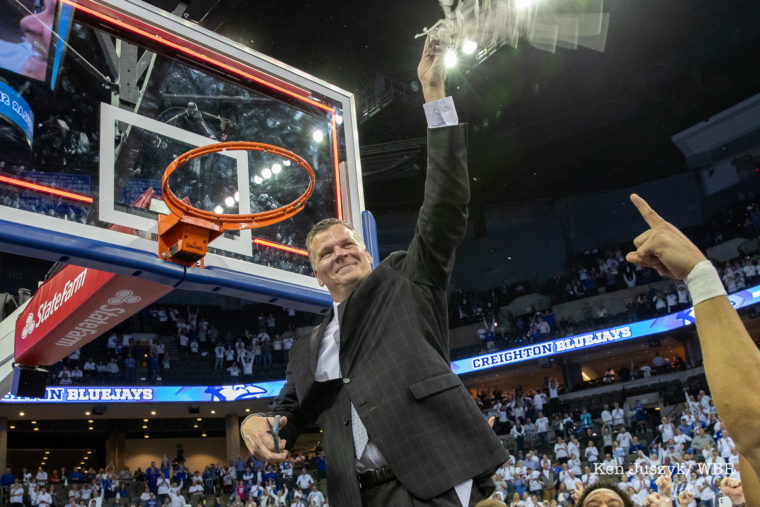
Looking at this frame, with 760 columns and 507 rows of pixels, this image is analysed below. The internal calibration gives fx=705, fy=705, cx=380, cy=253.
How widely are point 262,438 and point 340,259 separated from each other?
60cm

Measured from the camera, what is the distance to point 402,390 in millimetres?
1890

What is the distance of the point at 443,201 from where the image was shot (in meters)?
1.95

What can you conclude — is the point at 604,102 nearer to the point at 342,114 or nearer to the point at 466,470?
the point at 342,114

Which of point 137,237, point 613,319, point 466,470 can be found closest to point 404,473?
point 466,470

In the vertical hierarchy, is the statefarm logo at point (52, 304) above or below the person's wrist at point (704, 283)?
above

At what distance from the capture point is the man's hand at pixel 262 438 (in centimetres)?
203

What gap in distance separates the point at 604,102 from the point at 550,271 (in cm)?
738

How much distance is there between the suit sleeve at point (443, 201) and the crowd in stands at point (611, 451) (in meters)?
8.88

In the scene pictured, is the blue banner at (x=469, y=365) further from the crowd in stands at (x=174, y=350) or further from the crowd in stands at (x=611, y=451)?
the crowd in stands at (x=611, y=451)

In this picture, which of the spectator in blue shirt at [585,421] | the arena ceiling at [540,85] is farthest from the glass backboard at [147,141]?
the spectator in blue shirt at [585,421]

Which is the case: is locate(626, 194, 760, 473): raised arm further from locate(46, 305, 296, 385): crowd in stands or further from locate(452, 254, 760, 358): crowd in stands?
locate(46, 305, 296, 385): crowd in stands

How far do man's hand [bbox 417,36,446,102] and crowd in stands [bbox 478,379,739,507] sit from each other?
29.5 ft

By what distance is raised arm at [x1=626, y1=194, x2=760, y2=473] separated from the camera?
1.21 meters

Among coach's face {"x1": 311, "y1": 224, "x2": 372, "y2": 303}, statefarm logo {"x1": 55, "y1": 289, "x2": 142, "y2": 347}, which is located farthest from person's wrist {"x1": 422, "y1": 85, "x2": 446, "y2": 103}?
statefarm logo {"x1": 55, "y1": 289, "x2": 142, "y2": 347}
